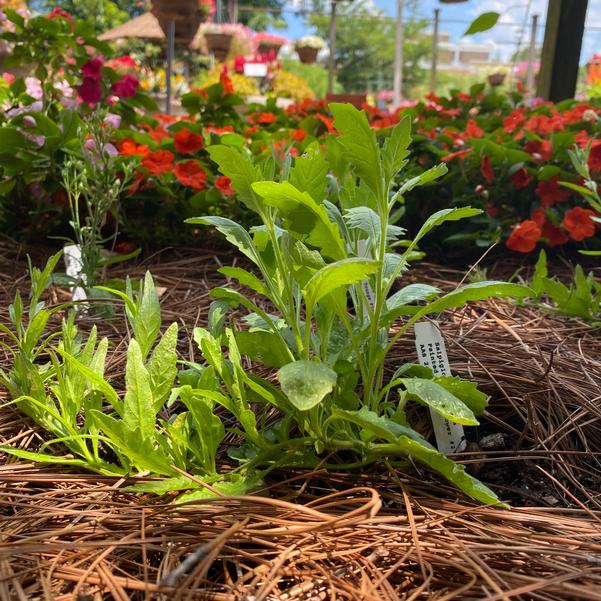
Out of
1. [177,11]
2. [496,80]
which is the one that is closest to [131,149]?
[177,11]

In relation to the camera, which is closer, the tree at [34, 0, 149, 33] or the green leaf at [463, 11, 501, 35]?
the green leaf at [463, 11, 501, 35]

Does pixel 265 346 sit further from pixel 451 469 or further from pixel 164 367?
pixel 451 469

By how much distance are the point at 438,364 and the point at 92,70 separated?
6.20 ft

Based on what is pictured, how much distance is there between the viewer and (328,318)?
40.1 inches

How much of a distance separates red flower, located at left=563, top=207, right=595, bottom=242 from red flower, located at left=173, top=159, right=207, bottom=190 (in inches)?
48.2

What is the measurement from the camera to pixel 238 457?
0.96m

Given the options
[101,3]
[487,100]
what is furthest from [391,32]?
[487,100]

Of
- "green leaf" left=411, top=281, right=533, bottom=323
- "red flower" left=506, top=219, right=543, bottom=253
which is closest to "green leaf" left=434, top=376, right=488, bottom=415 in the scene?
"green leaf" left=411, top=281, right=533, bottom=323

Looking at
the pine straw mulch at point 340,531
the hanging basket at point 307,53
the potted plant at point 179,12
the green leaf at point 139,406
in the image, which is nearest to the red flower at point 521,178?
the pine straw mulch at point 340,531

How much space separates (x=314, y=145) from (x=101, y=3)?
21783 mm

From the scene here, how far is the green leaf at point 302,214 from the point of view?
84cm

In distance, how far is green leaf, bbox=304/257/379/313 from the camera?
0.79 m

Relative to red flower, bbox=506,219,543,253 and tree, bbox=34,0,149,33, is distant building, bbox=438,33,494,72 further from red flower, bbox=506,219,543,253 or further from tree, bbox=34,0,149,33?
red flower, bbox=506,219,543,253

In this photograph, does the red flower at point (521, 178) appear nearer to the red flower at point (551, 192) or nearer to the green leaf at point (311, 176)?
the red flower at point (551, 192)
